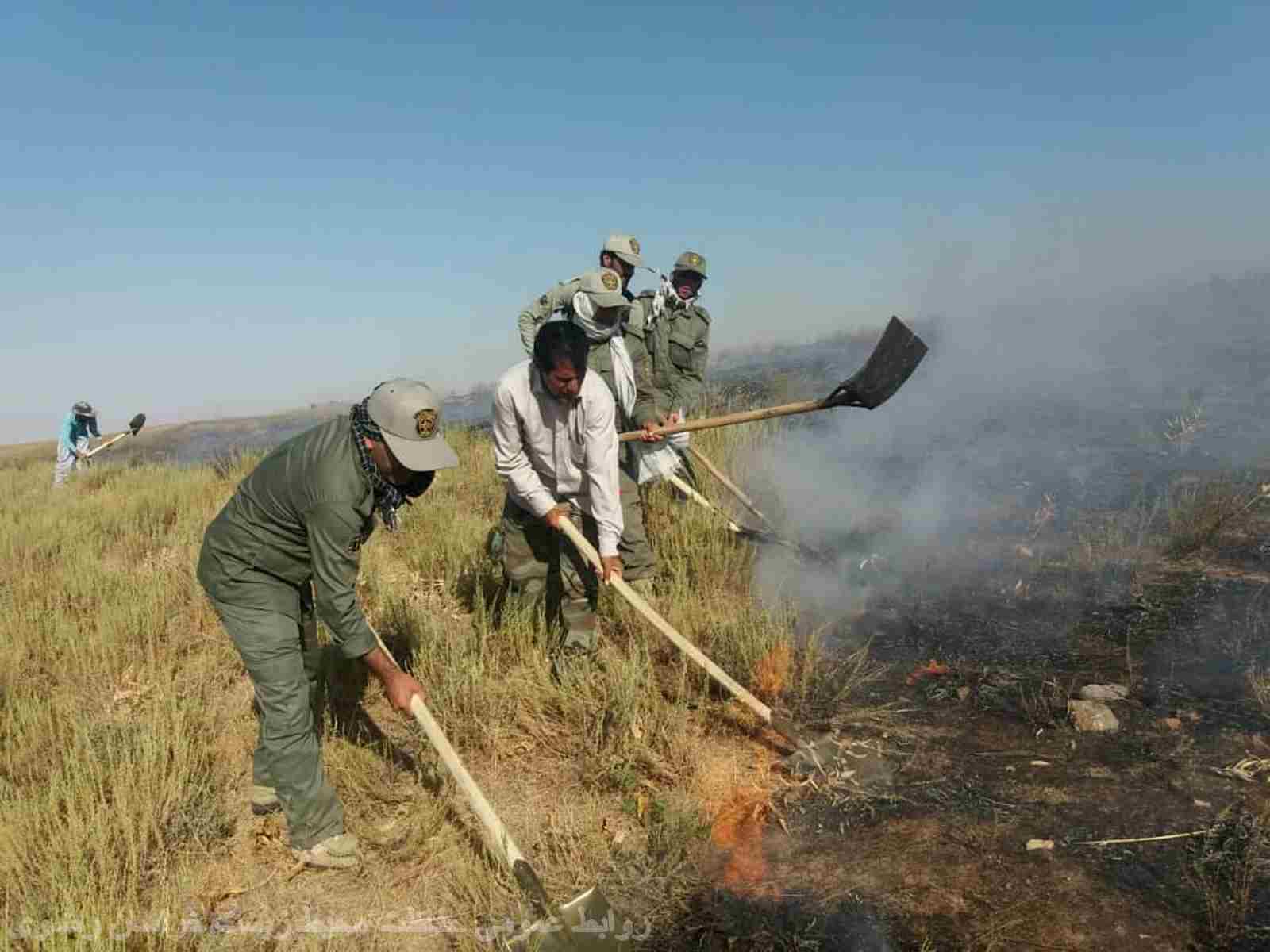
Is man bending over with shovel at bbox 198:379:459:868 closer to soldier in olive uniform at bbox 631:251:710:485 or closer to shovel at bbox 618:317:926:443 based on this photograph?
shovel at bbox 618:317:926:443

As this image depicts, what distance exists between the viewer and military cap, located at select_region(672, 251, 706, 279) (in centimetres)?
621

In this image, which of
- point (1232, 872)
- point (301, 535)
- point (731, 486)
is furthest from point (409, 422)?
point (731, 486)

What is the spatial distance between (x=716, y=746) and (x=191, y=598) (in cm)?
383

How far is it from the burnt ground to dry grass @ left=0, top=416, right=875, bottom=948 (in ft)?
1.18

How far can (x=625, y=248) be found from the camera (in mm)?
5434

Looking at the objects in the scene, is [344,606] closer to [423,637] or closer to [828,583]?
[423,637]

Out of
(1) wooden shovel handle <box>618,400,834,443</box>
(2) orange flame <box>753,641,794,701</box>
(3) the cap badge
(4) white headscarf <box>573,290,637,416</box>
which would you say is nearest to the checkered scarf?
(3) the cap badge

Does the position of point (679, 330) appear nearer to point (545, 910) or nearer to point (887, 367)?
point (887, 367)

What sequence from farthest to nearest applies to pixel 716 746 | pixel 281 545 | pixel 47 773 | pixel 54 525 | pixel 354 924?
pixel 54 525
pixel 716 746
pixel 47 773
pixel 281 545
pixel 354 924

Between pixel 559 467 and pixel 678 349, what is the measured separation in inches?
103

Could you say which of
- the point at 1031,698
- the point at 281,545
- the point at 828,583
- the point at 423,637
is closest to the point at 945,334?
the point at 828,583

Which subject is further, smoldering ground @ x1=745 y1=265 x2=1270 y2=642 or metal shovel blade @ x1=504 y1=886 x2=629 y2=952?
smoldering ground @ x1=745 y1=265 x2=1270 y2=642

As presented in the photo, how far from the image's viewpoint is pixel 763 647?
12.6ft

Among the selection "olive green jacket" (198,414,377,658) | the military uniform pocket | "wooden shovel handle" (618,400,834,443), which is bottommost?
"olive green jacket" (198,414,377,658)
